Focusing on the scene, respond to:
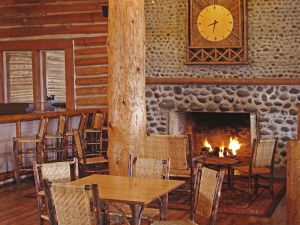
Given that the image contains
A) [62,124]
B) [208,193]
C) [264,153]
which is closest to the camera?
[208,193]

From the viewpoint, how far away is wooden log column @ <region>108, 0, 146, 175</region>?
6352 millimetres

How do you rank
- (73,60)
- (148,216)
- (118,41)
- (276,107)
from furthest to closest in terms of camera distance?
(73,60), (276,107), (118,41), (148,216)

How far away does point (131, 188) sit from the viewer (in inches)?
186

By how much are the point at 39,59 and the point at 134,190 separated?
29.1 ft

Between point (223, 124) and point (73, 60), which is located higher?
point (73, 60)

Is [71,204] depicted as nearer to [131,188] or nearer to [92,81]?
[131,188]

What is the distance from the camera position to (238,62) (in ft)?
32.5

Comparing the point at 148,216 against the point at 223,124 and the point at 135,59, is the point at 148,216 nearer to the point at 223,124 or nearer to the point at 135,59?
the point at 135,59

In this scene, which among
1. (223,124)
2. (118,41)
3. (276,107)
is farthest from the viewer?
(223,124)

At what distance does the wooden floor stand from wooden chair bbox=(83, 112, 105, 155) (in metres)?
2.81

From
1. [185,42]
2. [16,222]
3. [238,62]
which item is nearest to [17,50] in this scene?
[185,42]

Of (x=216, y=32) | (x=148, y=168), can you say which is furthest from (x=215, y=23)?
(x=148, y=168)

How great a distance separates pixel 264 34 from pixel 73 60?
467cm

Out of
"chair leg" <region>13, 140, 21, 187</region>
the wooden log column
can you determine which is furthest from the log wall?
the wooden log column
